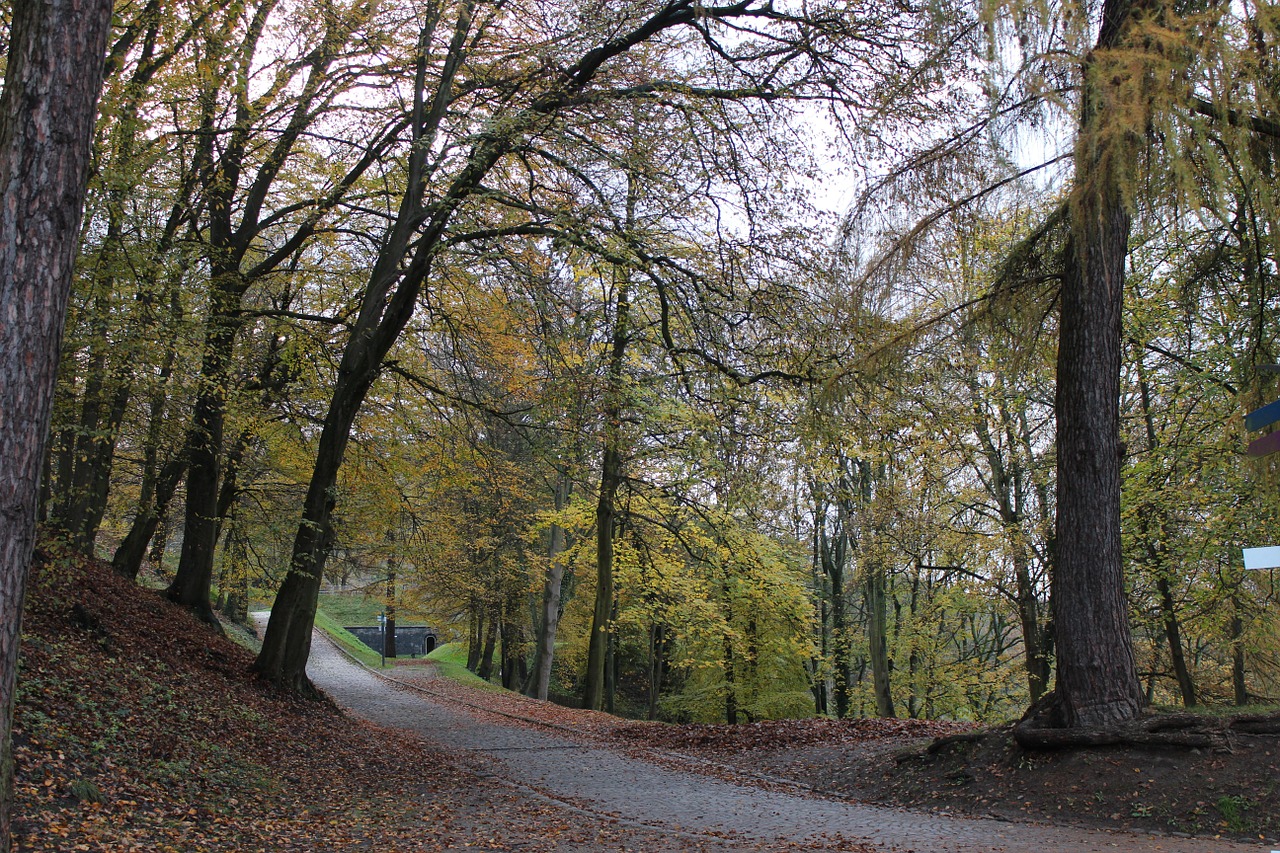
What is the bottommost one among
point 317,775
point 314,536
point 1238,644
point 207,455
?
point 317,775

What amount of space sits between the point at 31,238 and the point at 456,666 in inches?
1089

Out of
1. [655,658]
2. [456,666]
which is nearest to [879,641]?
[655,658]

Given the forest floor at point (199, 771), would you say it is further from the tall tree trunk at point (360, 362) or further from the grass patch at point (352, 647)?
the grass patch at point (352, 647)

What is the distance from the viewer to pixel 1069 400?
323 inches

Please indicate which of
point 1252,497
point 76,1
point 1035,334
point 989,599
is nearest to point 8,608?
point 76,1

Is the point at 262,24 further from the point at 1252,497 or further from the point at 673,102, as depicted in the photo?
the point at 1252,497

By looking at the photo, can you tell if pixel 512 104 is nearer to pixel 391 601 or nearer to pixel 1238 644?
pixel 1238 644

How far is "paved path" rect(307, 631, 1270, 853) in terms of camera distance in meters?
6.16

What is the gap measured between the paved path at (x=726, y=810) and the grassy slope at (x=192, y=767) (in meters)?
0.70

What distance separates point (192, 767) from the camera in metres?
6.92

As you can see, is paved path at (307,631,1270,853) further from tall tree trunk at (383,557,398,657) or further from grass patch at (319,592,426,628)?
grass patch at (319,592,426,628)

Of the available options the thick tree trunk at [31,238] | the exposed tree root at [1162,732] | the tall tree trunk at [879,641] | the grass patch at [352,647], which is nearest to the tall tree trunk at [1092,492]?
the exposed tree root at [1162,732]

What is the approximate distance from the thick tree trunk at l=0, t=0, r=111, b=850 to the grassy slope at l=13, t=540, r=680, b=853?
169 cm

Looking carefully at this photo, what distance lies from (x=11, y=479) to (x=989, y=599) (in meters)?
17.4
